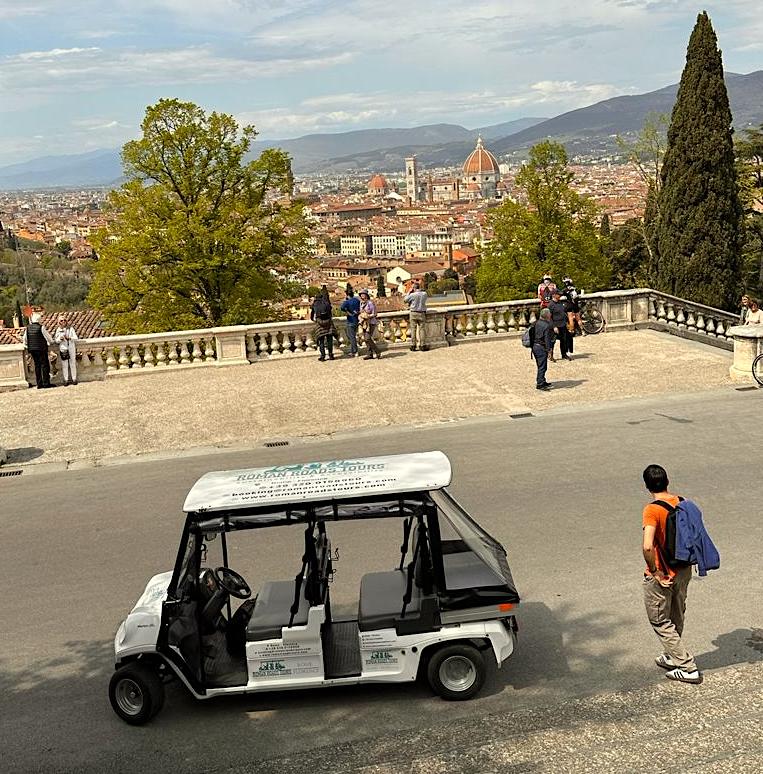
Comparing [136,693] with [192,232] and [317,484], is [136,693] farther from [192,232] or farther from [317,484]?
[192,232]

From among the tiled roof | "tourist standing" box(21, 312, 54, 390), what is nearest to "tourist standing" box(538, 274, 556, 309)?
"tourist standing" box(21, 312, 54, 390)

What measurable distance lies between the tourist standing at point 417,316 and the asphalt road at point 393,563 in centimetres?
525

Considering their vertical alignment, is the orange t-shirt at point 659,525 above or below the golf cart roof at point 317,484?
below

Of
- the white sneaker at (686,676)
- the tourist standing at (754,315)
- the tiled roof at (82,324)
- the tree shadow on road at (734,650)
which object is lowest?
the tiled roof at (82,324)

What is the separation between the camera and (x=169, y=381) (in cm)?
1770

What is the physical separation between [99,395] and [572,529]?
10168mm

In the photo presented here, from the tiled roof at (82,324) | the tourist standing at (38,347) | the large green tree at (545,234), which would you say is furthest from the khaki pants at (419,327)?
the tiled roof at (82,324)

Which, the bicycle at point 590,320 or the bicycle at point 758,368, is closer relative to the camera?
the bicycle at point 758,368

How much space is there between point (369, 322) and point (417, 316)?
1025mm

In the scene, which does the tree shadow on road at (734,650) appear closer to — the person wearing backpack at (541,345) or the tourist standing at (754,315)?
the person wearing backpack at (541,345)

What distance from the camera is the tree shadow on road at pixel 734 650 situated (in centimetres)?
670

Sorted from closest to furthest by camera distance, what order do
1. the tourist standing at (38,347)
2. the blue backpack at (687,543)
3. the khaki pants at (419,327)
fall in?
1. the blue backpack at (687,543)
2. the tourist standing at (38,347)
3. the khaki pants at (419,327)

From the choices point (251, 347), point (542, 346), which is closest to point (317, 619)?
point (542, 346)

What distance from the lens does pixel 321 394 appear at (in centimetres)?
1603
